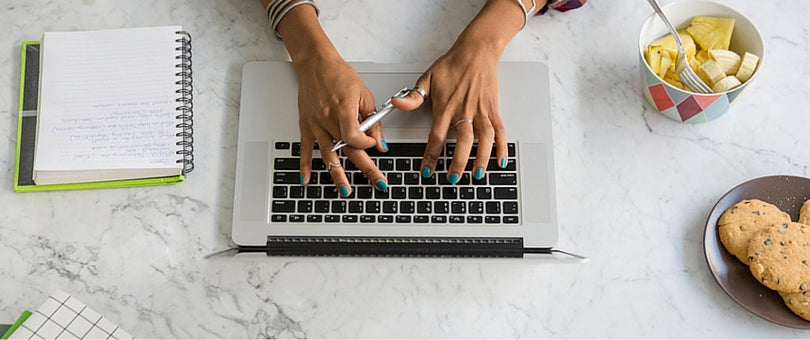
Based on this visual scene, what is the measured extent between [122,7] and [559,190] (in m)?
0.73

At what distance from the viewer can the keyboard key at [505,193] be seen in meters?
0.88

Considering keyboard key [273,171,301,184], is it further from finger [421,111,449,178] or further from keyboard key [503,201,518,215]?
keyboard key [503,201,518,215]

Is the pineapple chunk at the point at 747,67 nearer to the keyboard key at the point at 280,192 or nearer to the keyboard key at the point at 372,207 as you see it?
the keyboard key at the point at 372,207

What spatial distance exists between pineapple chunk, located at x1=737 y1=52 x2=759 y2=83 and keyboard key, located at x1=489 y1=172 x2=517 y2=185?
0.33 metres

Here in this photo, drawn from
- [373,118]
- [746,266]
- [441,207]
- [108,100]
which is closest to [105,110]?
[108,100]

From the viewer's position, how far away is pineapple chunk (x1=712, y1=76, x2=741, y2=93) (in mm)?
856

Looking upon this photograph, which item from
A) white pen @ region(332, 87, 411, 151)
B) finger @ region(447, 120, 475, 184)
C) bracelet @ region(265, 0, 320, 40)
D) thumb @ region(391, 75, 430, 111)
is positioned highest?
bracelet @ region(265, 0, 320, 40)

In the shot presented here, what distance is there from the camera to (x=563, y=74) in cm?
97

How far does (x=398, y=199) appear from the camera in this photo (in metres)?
0.88

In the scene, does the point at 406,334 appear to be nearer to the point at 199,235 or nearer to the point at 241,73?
the point at 199,235

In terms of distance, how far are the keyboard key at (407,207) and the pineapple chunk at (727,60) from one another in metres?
0.46

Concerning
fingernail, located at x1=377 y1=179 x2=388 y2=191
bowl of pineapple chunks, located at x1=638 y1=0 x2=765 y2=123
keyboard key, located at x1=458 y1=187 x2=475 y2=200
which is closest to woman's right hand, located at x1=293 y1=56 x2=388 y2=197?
fingernail, located at x1=377 y1=179 x2=388 y2=191

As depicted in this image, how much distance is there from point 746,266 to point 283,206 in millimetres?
627

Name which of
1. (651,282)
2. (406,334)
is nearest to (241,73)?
(406,334)
